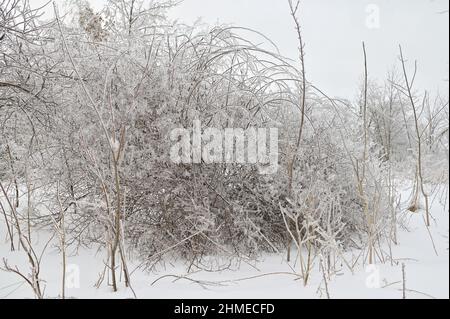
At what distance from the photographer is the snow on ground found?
2715 mm

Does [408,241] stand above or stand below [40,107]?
below

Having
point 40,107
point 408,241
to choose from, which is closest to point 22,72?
point 40,107

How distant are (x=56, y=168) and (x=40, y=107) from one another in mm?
617

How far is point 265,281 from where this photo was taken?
10.4 feet

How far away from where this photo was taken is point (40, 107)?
4.32 metres

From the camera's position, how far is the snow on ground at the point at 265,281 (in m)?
2.71

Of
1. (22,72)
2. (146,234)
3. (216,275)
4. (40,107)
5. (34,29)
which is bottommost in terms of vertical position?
(216,275)

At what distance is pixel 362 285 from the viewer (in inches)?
112

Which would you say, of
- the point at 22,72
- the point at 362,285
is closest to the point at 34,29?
the point at 22,72
